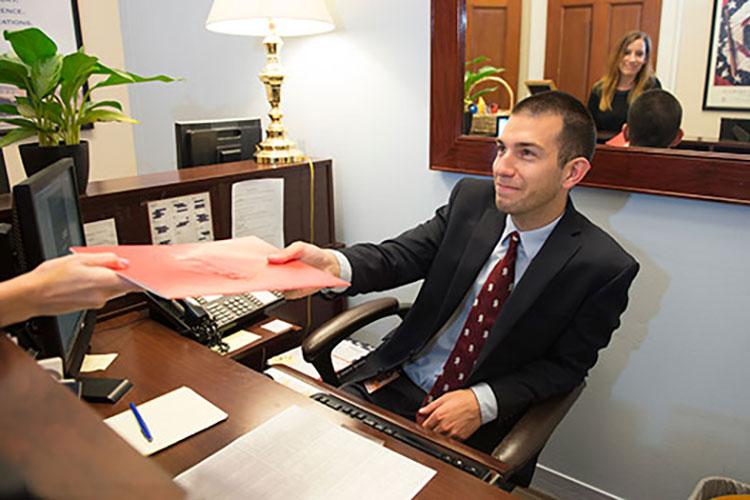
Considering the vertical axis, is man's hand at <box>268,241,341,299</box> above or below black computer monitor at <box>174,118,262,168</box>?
below

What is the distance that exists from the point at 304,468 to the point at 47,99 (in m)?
1.09

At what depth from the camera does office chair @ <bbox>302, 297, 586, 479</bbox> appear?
1152 millimetres

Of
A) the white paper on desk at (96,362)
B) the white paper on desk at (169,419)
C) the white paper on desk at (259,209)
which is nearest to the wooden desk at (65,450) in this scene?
the white paper on desk at (169,419)

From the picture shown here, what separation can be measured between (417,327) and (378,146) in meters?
0.81

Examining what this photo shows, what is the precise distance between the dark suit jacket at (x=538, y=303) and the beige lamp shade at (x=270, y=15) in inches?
31.9

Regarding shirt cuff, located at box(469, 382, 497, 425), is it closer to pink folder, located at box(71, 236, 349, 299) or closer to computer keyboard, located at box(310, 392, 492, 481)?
computer keyboard, located at box(310, 392, 492, 481)

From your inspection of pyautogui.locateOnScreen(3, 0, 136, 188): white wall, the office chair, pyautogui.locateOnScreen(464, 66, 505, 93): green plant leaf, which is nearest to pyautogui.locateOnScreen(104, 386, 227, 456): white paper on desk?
the office chair

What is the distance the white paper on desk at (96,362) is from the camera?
1.26m

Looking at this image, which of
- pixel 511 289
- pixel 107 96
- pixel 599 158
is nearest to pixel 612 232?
pixel 599 158

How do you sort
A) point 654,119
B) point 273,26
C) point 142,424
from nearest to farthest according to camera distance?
point 142,424 < point 654,119 < point 273,26

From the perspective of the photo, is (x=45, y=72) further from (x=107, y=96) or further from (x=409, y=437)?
(x=107, y=96)

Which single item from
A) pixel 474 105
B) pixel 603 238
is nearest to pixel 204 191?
pixel 474 105

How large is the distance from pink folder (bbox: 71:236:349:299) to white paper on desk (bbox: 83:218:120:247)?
0.59 metres

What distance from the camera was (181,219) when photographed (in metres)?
1.67
